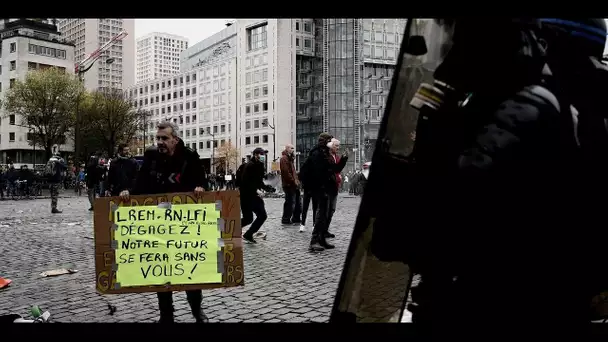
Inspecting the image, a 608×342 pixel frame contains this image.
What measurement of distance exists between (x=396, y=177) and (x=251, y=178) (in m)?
8.95

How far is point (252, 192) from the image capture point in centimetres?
1044

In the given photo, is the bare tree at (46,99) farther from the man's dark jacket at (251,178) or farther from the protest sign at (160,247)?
the protest sign at (160,247)

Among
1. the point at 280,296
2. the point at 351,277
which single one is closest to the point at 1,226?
the point at 280,296

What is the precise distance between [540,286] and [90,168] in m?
17.1

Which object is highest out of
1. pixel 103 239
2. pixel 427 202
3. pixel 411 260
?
pixel 427 202

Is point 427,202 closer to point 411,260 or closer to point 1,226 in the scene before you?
point 411,260

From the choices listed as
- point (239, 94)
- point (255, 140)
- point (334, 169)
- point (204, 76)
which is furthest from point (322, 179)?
point (204, 76)

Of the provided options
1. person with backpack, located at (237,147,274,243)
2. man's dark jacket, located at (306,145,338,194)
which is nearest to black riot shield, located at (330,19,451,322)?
man's dark jacket, located at (306,145,338,194)

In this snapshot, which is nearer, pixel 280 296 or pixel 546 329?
pixel 546 329

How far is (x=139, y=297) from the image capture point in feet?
18.1

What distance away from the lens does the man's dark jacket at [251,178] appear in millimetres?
10445

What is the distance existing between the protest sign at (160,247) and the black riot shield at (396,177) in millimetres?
2338

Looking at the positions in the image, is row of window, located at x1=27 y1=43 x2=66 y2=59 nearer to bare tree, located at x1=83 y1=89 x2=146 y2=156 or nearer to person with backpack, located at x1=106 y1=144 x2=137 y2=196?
bare tree, located at x1=83 y1=89 x2=146 y2=156
